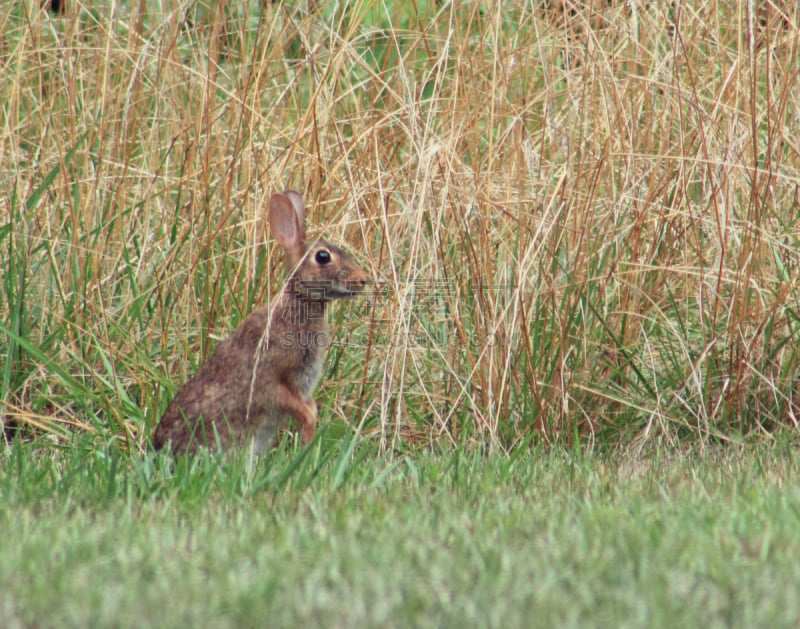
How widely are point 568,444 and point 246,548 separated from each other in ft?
7.06

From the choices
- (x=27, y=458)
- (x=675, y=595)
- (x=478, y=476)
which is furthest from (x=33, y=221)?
(x=675, y=595)

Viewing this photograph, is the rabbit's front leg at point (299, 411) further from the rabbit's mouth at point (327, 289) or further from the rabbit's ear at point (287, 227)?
the rabbit's ear at point (287, 227)

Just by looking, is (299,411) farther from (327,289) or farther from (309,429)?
(327,289)

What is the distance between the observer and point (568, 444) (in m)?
4.48

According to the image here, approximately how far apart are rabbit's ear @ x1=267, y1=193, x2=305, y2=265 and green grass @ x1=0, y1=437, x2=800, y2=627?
3.40ft

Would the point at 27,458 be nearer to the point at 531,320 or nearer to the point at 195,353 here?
the point at 195,353

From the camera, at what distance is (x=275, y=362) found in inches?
175

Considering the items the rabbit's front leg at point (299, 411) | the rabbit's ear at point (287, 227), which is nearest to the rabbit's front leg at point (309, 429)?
the rabbit's front leg at point (299, 411)

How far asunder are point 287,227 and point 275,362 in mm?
559

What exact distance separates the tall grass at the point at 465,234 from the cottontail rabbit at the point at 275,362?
0.84 feet

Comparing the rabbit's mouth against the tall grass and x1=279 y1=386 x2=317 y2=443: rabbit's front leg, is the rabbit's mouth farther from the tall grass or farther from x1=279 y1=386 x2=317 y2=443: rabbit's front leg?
x1=279 y1=386 x2=317 y2=443: rabbit's front leg

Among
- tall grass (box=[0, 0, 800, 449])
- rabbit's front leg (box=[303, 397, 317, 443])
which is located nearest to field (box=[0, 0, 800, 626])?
tall grass (box=[0, 0, 800, 449])

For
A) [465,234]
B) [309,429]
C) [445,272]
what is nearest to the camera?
[309,429]

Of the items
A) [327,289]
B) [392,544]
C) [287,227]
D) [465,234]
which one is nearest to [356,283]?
[327,289]
